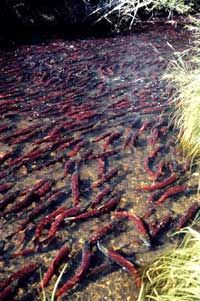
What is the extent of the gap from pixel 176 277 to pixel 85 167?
9.17 feet

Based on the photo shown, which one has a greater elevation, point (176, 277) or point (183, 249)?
point (183, 249)

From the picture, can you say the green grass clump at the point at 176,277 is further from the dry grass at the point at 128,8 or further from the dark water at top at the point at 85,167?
the dry grass at the point at 128,8

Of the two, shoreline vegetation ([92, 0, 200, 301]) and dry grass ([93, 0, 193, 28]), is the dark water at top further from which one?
dry grass ([93, 0, 193, 28])

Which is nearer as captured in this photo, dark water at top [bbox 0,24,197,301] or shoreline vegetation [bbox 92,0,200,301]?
shoreline vegetation [bbox 92,0,200,301]

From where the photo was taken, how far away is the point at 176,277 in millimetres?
3744

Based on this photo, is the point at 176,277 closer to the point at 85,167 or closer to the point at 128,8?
the point at 85,167

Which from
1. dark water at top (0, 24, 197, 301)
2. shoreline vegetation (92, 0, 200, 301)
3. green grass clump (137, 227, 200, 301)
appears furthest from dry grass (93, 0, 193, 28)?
green grass clump (137, 227, 200, 301)

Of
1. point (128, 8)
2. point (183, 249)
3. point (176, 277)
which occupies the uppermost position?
point (183, 249)

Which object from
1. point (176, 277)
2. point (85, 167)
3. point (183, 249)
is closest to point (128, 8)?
point (85, 167)

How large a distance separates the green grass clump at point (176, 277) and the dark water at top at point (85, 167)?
0.92ft

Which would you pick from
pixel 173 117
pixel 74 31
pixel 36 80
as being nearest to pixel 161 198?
pixel 173 117

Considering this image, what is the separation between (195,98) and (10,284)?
3.70 m

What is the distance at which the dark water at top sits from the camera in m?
4.54

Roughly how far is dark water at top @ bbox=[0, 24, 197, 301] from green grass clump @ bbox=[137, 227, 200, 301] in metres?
0.28
